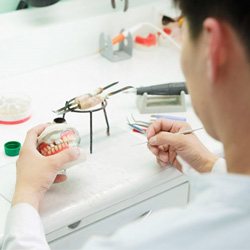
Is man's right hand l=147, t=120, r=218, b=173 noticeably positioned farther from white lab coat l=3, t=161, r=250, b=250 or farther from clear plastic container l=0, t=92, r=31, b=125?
white lab coat l=3, t=161, r=250, b=250

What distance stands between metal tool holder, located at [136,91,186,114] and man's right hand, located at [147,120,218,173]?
0.72ft

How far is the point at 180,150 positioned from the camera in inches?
46.0

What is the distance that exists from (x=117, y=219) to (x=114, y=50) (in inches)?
28.1

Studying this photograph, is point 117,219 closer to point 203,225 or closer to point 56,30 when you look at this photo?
point 203,225

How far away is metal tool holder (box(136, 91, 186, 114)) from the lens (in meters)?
1.40

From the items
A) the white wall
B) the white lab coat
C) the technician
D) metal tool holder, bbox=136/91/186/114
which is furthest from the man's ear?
the white wall

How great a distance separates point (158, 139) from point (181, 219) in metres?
0.50

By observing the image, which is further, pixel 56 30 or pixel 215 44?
pixel 56 30

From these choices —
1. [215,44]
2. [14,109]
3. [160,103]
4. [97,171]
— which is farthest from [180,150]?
[215,44]

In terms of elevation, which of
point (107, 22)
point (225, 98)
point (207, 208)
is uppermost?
point (225, 98)

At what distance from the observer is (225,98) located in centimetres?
66

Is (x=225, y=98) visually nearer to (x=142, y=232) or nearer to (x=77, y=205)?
(x=142, y=232)

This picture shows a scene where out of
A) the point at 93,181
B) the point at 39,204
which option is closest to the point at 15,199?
the point at 39,204

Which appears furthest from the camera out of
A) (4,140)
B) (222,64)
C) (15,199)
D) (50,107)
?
(50,107)
